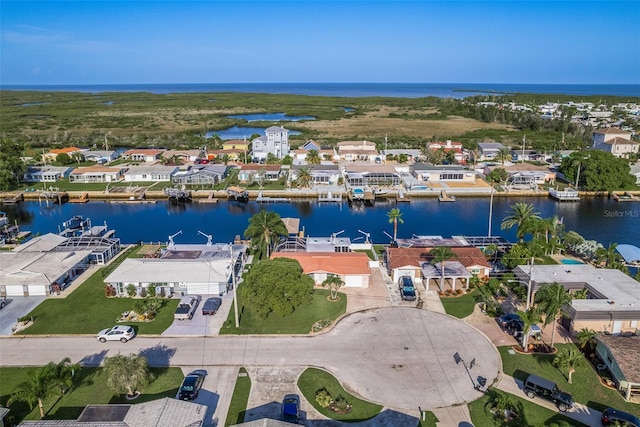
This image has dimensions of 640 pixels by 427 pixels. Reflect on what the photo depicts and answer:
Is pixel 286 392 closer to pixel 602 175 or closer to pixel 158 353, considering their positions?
pixel 158 353

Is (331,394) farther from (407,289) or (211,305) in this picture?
(407,289)

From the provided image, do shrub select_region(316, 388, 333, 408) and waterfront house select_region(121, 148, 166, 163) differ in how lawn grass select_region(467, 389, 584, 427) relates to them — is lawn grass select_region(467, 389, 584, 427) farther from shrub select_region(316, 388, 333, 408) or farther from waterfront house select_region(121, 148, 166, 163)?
waterfront house select_region(121, 148, 166, 163)

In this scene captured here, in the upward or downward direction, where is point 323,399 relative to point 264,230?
downward

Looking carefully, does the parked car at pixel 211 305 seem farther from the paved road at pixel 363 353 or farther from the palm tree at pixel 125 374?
the palm tree at pixel 125 374

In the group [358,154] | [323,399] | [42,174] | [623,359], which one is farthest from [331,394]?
[42,174]

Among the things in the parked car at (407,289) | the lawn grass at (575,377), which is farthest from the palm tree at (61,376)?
the lawn grass at (575,377)
